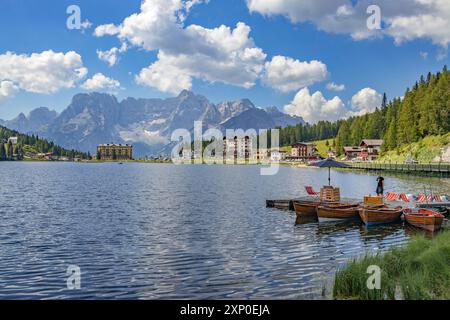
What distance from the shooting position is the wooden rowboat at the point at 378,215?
3575 cm

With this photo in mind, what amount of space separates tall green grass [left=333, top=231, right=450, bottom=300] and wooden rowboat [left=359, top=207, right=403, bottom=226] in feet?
49.3

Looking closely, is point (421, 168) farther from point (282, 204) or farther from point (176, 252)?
point (176, 252)

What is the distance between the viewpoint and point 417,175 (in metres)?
103

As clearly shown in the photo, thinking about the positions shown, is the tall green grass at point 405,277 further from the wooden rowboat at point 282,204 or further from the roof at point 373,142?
the roof at point 373,142

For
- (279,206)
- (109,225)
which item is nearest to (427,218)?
(279,206)

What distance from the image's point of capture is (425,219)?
109ft

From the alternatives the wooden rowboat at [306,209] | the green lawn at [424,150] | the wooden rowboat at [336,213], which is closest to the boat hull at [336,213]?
the wooden rowboat at [336,213]

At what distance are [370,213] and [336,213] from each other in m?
3.32

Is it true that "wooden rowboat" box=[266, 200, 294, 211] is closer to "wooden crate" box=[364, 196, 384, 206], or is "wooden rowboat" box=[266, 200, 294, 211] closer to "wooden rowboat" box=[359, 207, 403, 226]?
"wooden crate" box=[364, 196, 384, 206]

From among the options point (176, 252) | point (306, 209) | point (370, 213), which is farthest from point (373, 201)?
point (176, 252)

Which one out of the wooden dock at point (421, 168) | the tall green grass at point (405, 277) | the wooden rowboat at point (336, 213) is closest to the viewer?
the tall green grass at point (405, 277)

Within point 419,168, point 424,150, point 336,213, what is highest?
point 424,150

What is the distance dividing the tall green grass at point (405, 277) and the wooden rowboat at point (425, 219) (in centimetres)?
1320
